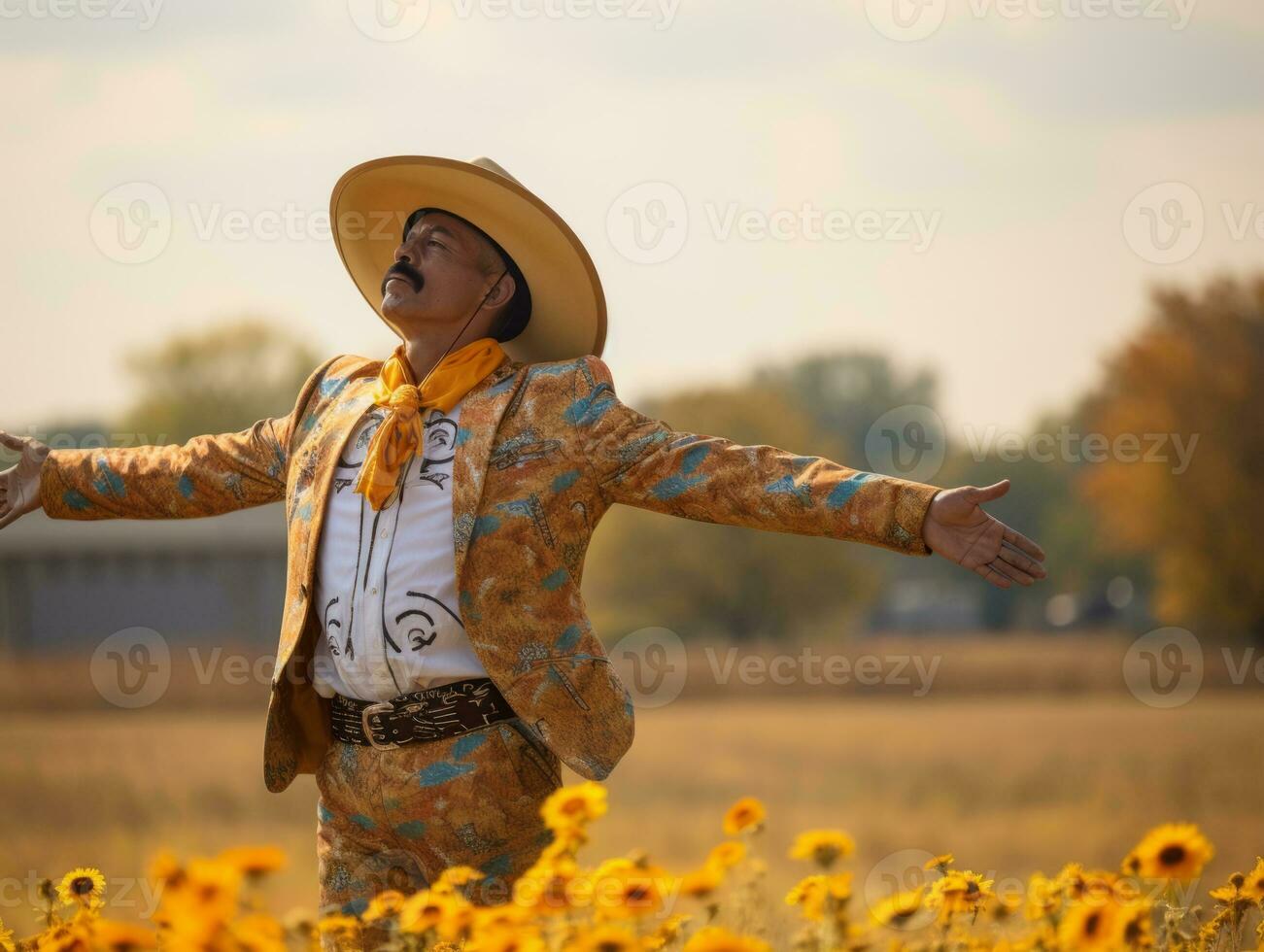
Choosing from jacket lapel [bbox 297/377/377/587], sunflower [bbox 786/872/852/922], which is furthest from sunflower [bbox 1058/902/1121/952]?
jacket lapel [bbox 297/377/377/587]

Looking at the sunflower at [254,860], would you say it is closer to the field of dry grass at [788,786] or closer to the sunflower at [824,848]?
the sunflower at [824,848]

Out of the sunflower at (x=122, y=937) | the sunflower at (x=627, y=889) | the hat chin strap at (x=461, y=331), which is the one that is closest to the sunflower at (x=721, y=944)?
the sunflower at (x=627, y=889)

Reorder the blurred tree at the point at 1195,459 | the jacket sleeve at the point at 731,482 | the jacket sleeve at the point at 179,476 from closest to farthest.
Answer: the jacket sleeve at the point at 731,482 < the jacket sleeve at the point at 179,476 < the blurred tree at the point at 1195,459

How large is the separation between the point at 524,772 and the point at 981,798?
41.4 feet

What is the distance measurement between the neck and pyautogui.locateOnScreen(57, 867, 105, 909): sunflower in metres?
1.30

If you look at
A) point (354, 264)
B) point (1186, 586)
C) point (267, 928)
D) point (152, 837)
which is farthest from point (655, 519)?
point (267, 928)

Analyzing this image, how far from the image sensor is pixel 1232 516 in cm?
2622

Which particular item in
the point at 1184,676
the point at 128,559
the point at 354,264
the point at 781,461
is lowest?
the point at 1184,676

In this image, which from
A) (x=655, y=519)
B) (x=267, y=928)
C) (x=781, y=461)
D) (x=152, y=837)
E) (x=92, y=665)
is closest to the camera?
(x=267, y=928)

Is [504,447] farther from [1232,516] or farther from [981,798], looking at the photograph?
[1232,516]

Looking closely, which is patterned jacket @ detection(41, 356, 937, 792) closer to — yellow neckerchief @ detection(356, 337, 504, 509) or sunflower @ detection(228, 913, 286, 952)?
yellow neckerchief @ detection(356, 337, 504, 509)

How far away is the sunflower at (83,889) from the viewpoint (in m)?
3.15

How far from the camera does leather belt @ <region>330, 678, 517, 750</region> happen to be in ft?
10.8

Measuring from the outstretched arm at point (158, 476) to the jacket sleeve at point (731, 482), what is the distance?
0.83 m
